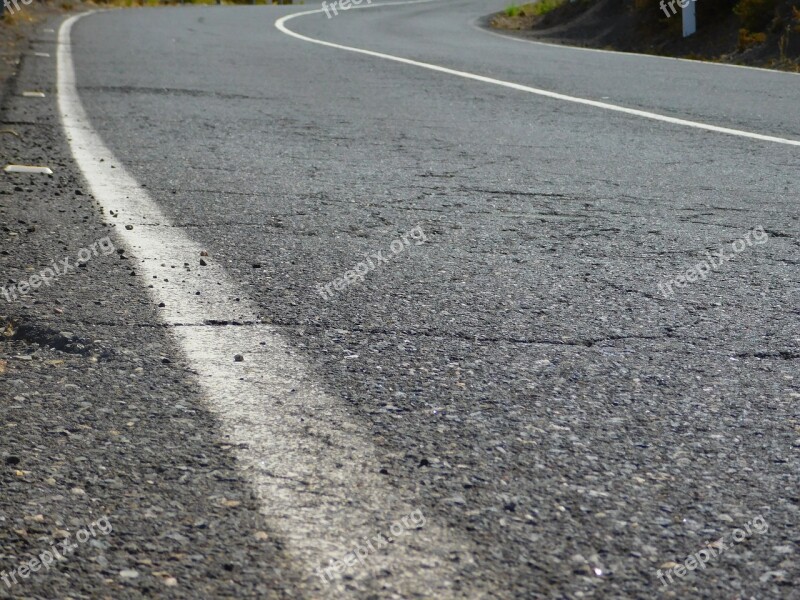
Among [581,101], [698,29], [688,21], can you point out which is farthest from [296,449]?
[698,29]

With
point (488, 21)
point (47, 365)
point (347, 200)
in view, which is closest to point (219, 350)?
point (47, 365)

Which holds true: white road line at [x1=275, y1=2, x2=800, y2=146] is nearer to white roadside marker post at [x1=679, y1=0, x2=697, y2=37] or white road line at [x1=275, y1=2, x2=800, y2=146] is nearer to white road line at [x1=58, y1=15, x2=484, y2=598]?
white road line at [x1=58, y1=15, x2=484, y2=598]

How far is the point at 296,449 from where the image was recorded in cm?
184

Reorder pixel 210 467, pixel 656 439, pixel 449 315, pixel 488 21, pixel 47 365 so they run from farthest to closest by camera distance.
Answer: pixel 488 21
pixel 449 315
pixel 47 365
pixel 656 439
pixel 210 467

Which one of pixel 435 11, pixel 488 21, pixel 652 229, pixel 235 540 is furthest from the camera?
pixel 435 11

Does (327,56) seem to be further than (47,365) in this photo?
Yes

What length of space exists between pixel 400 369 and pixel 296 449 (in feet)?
1.49

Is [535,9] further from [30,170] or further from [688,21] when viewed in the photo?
[30,170]

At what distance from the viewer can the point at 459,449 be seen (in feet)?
6.11

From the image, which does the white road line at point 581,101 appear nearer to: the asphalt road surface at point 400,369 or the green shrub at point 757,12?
the asphalt road surface at point 400,369

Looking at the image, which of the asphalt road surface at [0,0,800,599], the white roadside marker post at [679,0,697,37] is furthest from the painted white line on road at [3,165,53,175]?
the white roadside marker post at [679,0,697,37]

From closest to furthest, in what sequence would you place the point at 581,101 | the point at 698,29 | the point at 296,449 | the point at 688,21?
the point at 296,449
the point at 581,101
the point at 688,21
the point at 698,29

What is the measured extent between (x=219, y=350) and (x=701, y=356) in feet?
3.55

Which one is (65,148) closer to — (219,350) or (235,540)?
(219,350)
